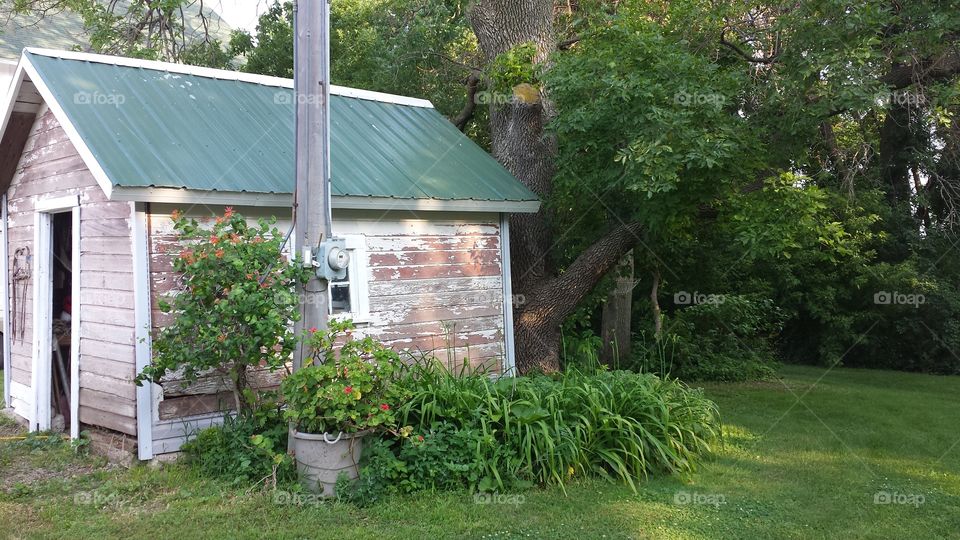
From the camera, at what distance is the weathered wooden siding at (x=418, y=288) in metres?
7.13

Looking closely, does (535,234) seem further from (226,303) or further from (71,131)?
(71,131)

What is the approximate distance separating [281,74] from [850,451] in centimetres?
1317

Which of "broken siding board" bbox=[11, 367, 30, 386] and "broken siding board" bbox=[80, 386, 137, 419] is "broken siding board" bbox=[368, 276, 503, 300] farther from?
"broken siding board" bbox=[11, 367, 30, 386]

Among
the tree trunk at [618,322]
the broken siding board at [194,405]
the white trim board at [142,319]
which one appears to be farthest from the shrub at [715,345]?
the white trim board at [142,319]

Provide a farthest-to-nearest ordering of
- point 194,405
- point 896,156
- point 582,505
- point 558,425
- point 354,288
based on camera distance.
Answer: point 896,156 → point 354,288 → point 194,405 → point 558,425 → point 582,505

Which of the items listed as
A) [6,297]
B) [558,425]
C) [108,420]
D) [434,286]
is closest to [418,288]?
[434,286]

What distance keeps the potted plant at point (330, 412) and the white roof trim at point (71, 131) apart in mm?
2143

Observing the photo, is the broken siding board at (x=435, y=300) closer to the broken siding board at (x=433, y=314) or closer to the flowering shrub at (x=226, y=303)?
the broken siding board at (x=433, y=314)

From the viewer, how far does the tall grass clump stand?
6.50 m

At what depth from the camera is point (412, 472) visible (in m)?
6.31

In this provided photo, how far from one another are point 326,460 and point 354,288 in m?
2.40

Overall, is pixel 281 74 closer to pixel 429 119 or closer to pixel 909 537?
pixel 429 119

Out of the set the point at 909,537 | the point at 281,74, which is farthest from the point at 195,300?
the point at 281,74

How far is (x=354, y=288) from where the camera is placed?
817 cm
